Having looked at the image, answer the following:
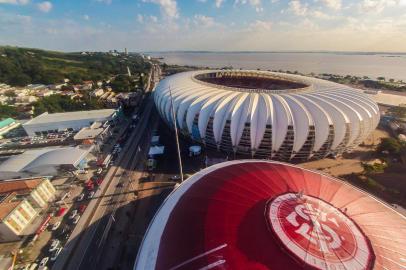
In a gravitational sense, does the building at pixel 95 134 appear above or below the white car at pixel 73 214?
above

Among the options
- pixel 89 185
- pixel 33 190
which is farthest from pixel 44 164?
pixel 89 185

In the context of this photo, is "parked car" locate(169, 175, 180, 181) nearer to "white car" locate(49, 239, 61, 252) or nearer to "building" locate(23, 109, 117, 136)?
"white car" locate(49, 239, 61, 252)

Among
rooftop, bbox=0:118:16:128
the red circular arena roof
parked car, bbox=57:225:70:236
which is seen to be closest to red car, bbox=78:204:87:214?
parked car, bbox=57:225:70:236

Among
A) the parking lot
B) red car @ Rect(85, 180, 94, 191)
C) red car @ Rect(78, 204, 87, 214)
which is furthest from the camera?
red car @ Rect(85, 180, 94, 191)

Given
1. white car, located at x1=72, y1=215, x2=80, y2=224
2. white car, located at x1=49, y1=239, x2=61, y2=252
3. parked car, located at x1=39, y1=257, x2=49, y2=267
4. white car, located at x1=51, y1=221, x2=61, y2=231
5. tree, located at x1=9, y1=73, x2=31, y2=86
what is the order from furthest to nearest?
tree, located at x1=9, y1=73, x2=31, y2=86
white car, located at x1=72, y1=215, x2=80, y2=224
white car, located at x1=51, y1=221, x2=61, y2=231
white car, located at x1=49, y1=239, x2=61, y2=252
parked car, located at x1=39, y1=257, x2=49, y2=267

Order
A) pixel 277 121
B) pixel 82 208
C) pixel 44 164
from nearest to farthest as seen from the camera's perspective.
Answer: pixel 82 208 → pixel 277 121 → pixel 44 164

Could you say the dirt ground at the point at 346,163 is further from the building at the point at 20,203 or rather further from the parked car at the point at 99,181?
the building at the point at 20,203

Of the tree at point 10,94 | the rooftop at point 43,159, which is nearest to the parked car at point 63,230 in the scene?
the rooftop at point 43,159

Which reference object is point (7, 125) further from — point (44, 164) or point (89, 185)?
point (89, 185)
